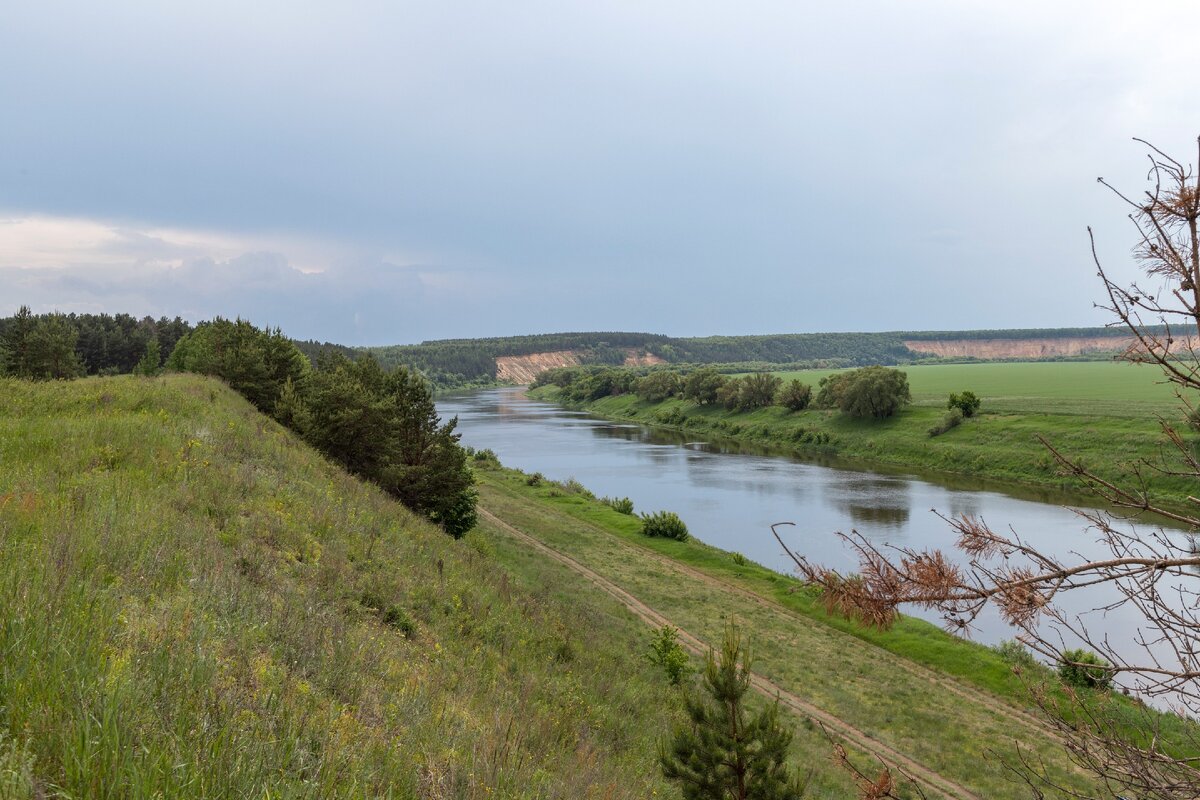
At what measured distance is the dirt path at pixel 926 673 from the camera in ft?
56.0

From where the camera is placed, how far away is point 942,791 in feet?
45.8

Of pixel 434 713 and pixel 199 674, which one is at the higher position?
pixel 199 674

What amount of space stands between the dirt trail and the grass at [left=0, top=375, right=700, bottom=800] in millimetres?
3418

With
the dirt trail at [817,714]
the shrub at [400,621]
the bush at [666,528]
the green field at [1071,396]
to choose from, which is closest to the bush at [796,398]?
the green field at [1071,396]

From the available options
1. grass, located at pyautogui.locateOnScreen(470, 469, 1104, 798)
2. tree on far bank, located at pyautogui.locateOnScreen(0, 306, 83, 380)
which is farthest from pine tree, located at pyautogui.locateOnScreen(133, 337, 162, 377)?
grass, located at pyautogui.locateOnScreen(470, 469, 1104, 798)

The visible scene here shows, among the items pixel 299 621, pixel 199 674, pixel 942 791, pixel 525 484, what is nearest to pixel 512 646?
pixel 299 621

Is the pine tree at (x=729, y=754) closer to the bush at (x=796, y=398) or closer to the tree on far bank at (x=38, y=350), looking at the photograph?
the tree on far bank at (x=38, y=350)

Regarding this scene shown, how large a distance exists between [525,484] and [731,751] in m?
38.7

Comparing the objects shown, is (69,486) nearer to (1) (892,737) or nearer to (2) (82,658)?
(2) (82,658)

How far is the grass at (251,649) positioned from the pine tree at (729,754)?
1.66 feet

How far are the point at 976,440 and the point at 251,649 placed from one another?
194 feet

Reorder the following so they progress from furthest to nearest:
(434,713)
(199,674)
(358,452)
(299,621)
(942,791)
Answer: (358,452), (942,791), (299,621), (434,713), (199,674)

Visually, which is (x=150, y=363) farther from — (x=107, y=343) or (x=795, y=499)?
(x=795, y=499)

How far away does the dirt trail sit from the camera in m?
14.1
